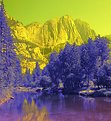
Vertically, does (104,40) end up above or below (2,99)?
above

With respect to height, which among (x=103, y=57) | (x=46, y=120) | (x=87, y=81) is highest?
(x=103, y=57)

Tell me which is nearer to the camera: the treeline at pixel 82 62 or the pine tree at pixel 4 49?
the pine tree at pixel 4 49

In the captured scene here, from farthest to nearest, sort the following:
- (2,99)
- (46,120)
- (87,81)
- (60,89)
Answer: (60,89) → (87,81) → (2,99) → (46,120)

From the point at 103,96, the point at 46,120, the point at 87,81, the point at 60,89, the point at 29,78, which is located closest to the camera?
the point at 46,120

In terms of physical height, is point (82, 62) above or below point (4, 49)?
below

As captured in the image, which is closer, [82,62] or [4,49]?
[4,49]

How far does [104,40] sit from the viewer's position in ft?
245

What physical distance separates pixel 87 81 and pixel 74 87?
8.95ft

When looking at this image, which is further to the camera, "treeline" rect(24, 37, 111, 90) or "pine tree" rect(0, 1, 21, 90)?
"treeline" rect(24, 37, 111, 90)

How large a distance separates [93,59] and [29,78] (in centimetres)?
6416

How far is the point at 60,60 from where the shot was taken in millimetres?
76750

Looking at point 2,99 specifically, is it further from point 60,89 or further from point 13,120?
point 60,89

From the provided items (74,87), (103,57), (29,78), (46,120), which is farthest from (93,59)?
(29,78)

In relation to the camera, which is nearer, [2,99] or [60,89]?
[2,99]
